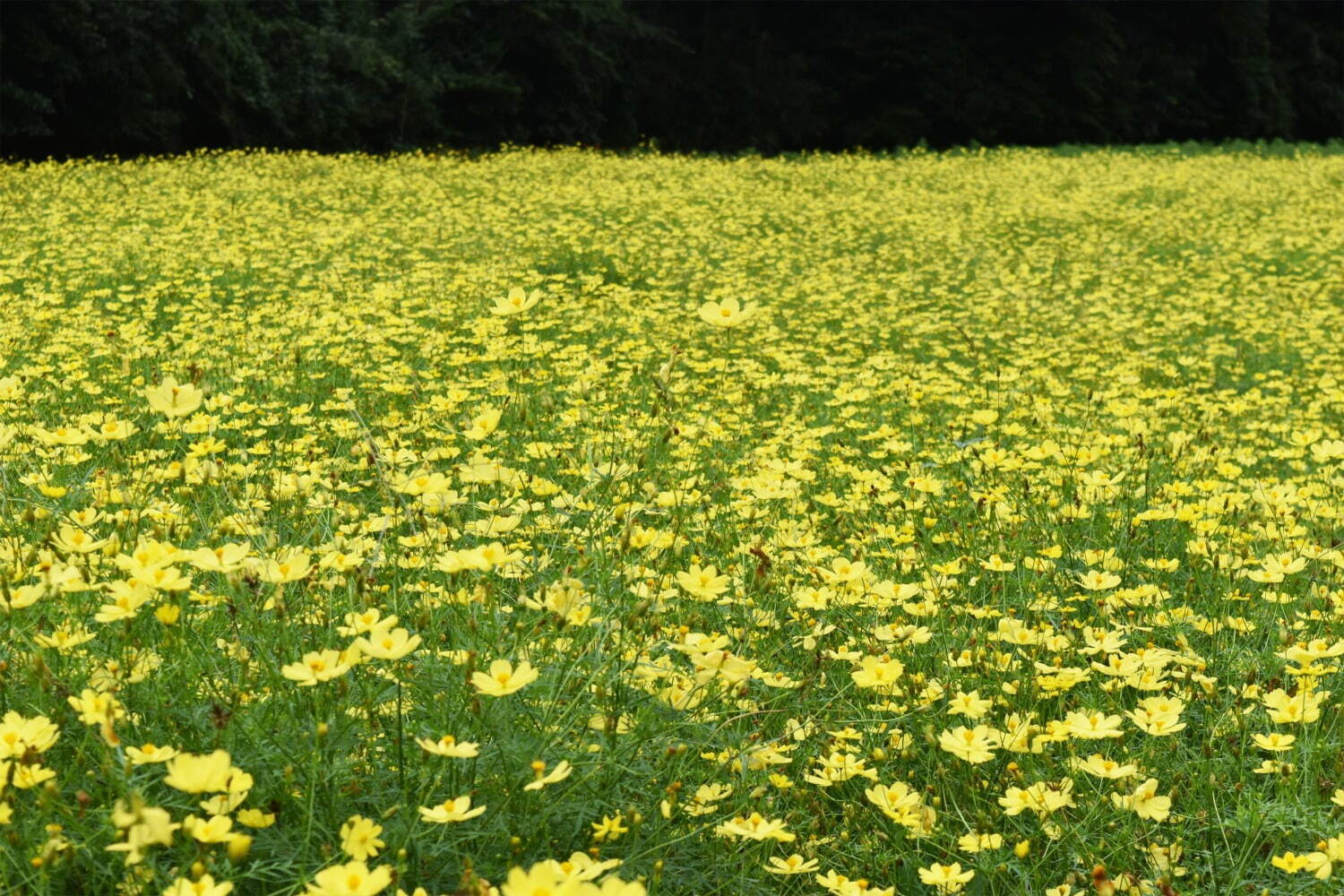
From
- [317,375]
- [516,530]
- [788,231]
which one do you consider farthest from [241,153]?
[516,530]

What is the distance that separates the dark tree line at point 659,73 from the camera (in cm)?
1362

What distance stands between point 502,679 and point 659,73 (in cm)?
2080

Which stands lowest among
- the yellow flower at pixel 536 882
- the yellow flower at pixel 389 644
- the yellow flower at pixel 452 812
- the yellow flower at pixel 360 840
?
the yellow flower at pixel 360 840

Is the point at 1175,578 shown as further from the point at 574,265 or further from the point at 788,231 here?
the point at 788,231

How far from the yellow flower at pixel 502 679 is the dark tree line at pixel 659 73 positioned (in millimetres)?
13103

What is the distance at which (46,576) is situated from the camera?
1708 mm

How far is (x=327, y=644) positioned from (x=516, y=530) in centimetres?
96

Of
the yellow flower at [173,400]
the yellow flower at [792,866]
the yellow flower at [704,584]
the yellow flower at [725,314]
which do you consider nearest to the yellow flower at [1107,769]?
the yellow flower at [792,866]

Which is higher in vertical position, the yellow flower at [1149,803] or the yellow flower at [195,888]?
the yellow flower at [195,888]

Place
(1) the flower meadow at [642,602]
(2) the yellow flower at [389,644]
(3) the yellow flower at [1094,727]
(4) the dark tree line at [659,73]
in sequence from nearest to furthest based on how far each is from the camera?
(2) the yellow flower at [389,644] → (1) the flower meadow at [642,602] → (3) the yellow flower at [1094,727] → (4) the dark tree line at [659,73]

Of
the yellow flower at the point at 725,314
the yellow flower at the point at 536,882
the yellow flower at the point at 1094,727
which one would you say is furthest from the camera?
the yellow flower at the point at 725,314

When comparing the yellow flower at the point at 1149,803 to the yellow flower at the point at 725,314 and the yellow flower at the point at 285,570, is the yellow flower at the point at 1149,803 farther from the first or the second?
the yellow flower at the point at 285,570

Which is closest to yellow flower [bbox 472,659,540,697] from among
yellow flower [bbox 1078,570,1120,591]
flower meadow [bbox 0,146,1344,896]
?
flower meadow [bbox 0,146,1344,896]

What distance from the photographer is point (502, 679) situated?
1.68 meters
